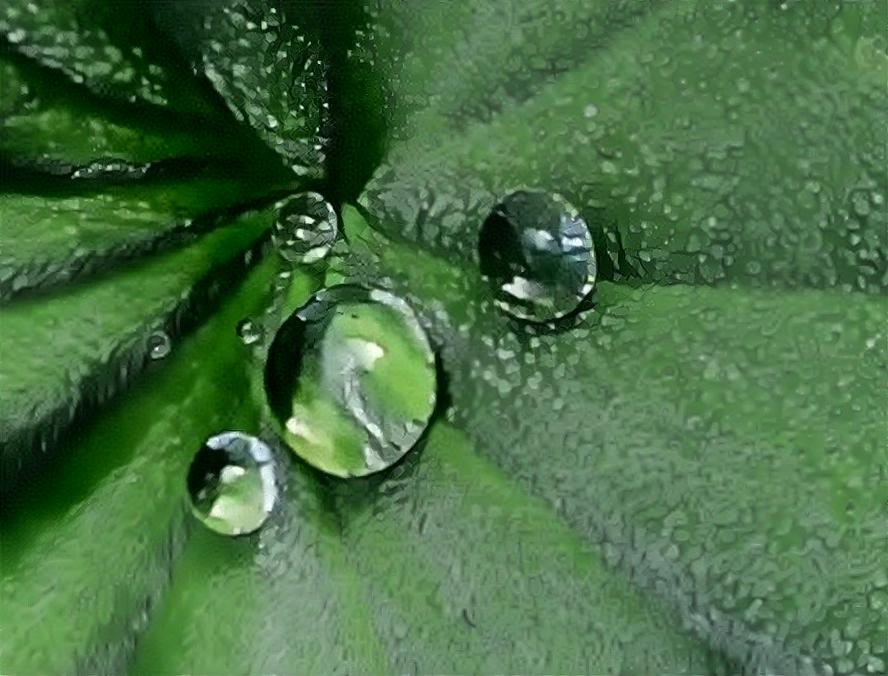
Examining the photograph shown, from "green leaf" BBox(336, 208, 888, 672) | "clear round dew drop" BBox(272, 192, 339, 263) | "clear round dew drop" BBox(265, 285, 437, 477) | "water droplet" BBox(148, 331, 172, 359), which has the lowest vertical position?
"green leaf" BBox(336, 208, 888, 672)

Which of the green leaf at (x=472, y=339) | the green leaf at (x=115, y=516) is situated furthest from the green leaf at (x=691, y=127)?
the green leaf at (x=115, y=516)

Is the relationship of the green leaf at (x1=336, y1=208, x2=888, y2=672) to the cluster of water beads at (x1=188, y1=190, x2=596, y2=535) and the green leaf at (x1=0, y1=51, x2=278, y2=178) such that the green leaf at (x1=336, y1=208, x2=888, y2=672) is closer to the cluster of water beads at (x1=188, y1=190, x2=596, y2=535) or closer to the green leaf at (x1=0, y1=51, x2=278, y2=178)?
the cluster of water beads at (x1=188, y1=190, x2=596, y2=535)

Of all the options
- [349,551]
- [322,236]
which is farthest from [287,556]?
[322,236]

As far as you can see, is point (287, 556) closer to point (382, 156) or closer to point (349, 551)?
point (349, 551)

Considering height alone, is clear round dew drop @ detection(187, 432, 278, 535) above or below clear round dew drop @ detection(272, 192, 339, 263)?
below

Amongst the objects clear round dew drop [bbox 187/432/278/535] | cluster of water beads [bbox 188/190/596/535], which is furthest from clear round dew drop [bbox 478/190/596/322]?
clear round dew drop [bbox 187/432/278/535]

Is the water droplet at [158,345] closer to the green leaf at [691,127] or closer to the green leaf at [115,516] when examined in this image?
the green leaf at [115,516]

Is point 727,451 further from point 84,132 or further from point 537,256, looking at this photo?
point 84,132
